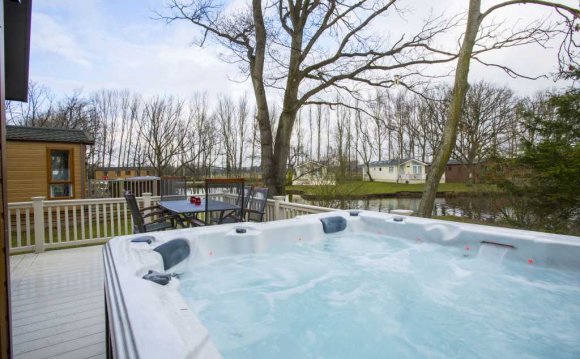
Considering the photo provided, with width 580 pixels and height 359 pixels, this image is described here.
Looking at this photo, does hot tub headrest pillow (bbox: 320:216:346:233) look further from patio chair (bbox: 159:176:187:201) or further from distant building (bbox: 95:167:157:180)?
distant building (bbox: 95:167:157:180)

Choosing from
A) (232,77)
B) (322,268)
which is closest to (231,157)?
(232,77)

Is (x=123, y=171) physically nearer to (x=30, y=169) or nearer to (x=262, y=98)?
(x=30, y=169)

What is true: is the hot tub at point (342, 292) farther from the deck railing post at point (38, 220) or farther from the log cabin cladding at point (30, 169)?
the log cabin cladding at point (30, 169)

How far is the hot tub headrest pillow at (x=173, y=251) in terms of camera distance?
2436 millimetres

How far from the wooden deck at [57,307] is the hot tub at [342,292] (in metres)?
0.70

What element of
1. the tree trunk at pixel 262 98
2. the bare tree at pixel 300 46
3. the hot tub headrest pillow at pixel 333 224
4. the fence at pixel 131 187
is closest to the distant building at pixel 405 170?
the fence at pixel 131 187

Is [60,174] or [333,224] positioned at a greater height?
[60,174]

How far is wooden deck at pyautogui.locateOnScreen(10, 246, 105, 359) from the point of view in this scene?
7.17 ft

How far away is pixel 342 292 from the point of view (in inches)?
95.1

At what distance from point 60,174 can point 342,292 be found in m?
9.20

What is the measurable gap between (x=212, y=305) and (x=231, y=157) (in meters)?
21.3

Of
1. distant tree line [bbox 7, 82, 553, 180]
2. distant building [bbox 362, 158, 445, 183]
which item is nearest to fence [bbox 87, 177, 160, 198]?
distant tree line [bbox 7, 82, 553, 180]

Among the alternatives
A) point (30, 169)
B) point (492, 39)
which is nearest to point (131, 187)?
point (30, 169)

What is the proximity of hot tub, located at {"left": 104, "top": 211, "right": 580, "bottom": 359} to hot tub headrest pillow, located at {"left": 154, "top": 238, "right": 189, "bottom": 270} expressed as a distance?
0.01 meters
